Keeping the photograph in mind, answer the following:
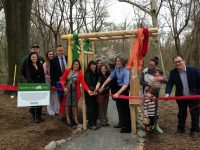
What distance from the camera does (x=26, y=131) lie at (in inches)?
335

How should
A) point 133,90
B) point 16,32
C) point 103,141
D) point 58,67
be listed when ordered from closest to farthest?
point 103,141 < point 133,90 < point 58,67 < point 16,32

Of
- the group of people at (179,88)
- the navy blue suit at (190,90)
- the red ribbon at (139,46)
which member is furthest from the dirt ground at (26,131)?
the navy blue suit at (190,90)

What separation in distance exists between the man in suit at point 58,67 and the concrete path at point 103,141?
1632 millimetres

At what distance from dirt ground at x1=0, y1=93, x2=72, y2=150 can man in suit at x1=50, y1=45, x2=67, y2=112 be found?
96 centimetres

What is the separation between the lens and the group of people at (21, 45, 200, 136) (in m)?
8.60

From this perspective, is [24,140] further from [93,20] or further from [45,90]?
[93,20]

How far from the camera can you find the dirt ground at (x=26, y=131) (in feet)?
24.9

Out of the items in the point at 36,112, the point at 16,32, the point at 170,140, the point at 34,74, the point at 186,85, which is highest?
the point at 16,32

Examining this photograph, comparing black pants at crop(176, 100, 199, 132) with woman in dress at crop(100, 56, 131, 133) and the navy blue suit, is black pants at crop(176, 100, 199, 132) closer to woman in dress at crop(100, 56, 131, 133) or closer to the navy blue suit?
the navy blue suit

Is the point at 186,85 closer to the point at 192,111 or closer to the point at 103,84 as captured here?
the point at 192,111

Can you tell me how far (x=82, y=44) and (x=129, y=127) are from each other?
2322 mm

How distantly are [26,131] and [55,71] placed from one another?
73.9 inches

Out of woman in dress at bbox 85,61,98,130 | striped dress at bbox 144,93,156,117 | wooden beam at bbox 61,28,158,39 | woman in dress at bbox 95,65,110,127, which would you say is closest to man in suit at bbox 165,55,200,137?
striped dress at bbox 144,93,156,117

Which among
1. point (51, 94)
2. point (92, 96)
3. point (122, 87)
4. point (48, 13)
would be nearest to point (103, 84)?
point (92, 96)
